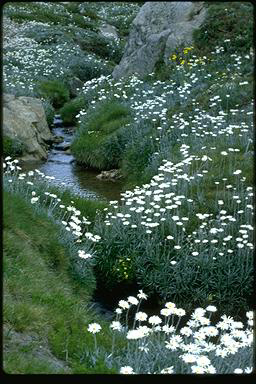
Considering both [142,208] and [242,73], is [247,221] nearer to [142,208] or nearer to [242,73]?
[142,208]

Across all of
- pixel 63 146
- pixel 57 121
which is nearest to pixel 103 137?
pixel 63 146

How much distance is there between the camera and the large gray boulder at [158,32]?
64.1 ft

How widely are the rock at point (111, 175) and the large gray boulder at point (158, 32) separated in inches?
240

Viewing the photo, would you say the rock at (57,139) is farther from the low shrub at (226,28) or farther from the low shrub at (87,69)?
the low shrub at (87,69)

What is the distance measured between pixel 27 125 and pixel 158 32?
6.87m

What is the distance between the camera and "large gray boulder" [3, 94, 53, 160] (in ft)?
52.0

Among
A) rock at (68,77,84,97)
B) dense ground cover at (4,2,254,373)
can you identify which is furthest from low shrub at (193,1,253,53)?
rock at (68,77,84,97)

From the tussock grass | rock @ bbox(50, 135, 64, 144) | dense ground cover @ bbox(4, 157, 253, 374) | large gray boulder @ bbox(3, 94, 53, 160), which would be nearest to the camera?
dense ground cover @ bbox(4, 157, 253, 374)

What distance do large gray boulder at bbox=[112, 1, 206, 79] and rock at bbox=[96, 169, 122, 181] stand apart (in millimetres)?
6097

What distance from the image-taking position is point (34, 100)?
713 inches

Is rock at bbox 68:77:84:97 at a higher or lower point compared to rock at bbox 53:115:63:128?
higher

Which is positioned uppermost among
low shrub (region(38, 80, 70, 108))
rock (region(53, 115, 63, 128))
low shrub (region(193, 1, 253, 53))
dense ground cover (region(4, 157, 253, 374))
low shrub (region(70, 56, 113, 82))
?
low shrub (region(193, 1, 253, 53))

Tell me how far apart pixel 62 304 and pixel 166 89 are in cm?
1135

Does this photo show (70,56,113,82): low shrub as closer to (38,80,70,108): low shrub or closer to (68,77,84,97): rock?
(68,77,84,97): rock
